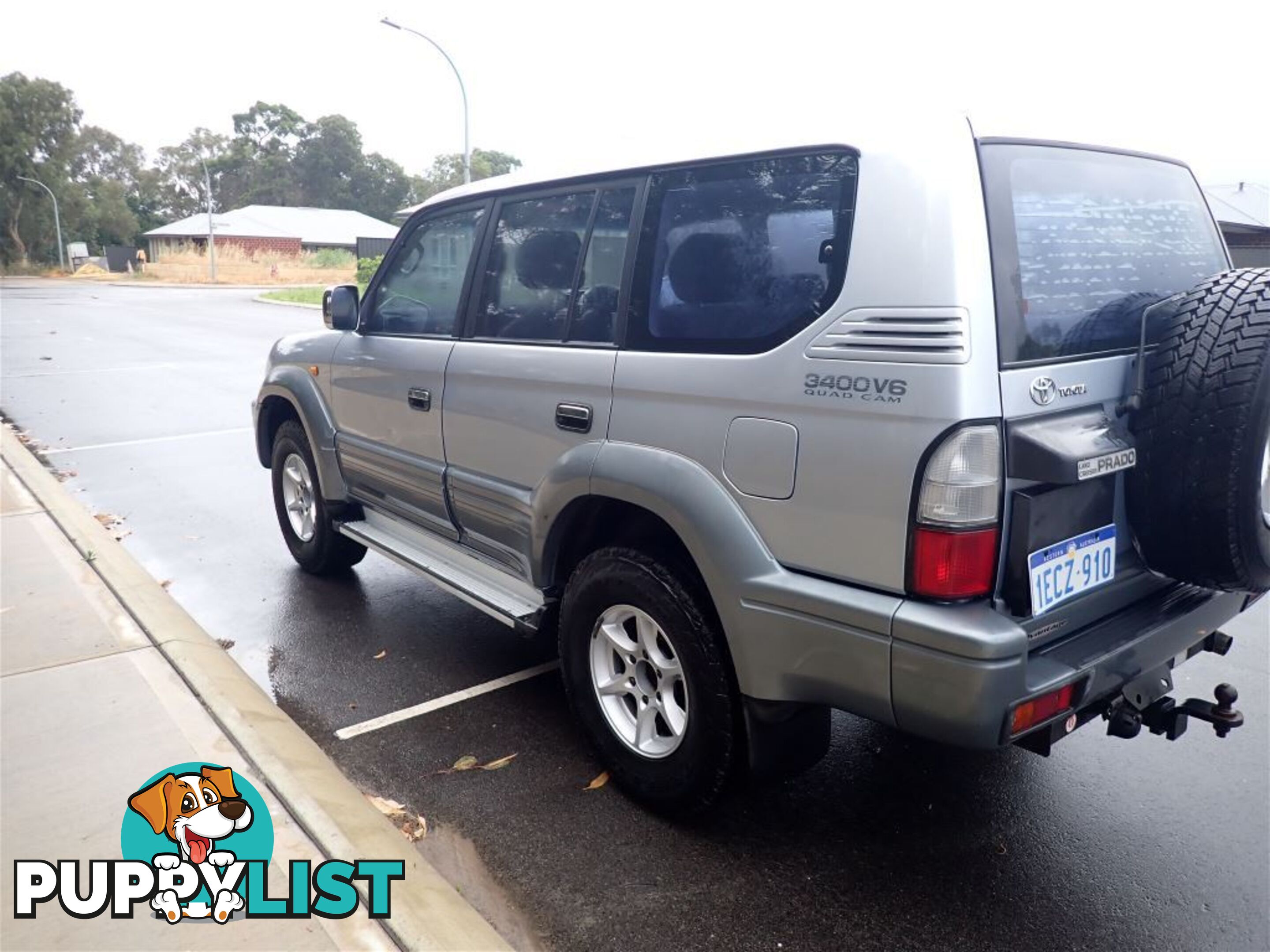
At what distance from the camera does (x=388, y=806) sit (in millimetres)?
3178

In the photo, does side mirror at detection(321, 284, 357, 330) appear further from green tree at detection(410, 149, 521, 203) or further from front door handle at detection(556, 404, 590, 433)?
green tree at detection(410, 149, 521, 203)

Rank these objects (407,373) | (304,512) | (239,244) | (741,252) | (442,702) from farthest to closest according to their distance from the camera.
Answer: (239,244) < (304,512) < (407,373) < (442,702) < (741,252)

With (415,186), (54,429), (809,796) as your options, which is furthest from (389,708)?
(415,186)

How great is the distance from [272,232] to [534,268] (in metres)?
69.9

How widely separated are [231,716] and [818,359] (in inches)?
97.0

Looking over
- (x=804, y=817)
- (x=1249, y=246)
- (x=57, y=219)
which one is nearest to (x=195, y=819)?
(x=804, y=817)

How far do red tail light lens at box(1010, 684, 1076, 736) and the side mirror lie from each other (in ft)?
11.5

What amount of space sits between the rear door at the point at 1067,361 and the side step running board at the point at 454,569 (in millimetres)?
1791

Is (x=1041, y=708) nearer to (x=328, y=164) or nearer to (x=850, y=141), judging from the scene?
(x=850, y=141)

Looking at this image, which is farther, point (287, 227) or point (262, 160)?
point (262, 160)

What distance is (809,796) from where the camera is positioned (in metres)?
3.22

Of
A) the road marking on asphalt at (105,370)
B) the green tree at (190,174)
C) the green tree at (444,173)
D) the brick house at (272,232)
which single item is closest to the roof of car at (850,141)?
the road marking on asphalt at (105,370)

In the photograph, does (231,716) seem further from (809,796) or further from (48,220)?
(48,220)

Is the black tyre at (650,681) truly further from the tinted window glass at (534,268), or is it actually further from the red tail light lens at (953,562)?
the tinted window glass at (534,268)
